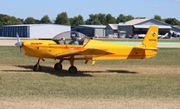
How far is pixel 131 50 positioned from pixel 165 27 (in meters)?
86.5

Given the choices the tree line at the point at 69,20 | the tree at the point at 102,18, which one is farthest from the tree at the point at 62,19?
the tree at the point at 102,18

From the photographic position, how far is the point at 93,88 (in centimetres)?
Answer: 1099

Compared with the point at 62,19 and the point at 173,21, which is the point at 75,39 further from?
the point at 173,21

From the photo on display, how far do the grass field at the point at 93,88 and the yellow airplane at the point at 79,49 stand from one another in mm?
653

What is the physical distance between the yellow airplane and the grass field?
65 cm

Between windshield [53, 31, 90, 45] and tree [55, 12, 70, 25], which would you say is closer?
windshield [53, 31, 90, 45]

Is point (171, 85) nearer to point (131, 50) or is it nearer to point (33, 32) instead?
point (131, 50)

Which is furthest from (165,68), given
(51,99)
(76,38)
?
(51,99)

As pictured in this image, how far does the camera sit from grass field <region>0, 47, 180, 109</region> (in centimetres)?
876

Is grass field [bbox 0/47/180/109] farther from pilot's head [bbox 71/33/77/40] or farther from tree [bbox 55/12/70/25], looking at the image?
tree [bbox 55/12/70/25]

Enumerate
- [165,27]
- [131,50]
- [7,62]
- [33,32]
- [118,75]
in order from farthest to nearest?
[165,27]
[33,32]
[7,62]
[131,50]
[118,75]

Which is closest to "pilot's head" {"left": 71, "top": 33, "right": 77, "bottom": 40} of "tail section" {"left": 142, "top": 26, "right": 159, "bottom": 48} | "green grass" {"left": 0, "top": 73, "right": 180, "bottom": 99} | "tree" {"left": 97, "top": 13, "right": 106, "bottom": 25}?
"green grass" {"left": 0, "top": 73, "right": 180, "bottom": 99}

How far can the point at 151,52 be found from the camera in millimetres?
15672

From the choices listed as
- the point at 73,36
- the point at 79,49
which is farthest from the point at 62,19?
the point at 79,49
